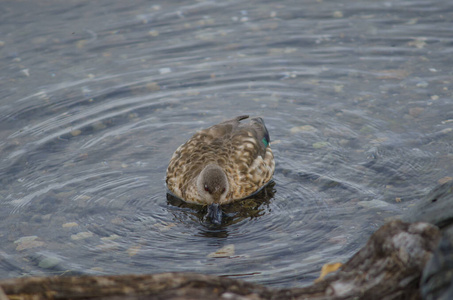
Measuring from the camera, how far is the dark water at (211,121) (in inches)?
266

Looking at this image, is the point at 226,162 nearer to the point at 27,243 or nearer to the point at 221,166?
the point at 221,166

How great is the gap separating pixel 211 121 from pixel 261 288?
20.3 feet

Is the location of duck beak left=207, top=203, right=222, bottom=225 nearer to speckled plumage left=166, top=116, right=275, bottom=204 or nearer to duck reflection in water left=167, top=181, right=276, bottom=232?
duck reflection in water left=167, top=181, right=276, bottom=232

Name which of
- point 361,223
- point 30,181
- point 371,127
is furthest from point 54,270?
point 371,127

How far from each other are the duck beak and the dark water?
0.15 meters

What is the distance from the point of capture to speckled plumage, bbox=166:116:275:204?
806 centimetres

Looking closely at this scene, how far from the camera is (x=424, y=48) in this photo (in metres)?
12.0

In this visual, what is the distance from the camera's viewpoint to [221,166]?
8.20 m

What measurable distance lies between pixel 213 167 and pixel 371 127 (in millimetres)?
2986

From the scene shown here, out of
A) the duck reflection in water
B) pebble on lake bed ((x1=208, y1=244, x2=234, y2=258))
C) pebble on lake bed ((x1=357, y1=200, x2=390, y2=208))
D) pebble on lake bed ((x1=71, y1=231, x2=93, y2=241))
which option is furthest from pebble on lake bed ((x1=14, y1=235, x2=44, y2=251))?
pebble on lake bed ((x1=357, y1=200, x2=390, y2=208))

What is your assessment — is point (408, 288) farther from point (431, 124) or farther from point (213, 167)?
point (431, 124)

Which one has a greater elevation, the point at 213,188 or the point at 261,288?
the point at 261,288

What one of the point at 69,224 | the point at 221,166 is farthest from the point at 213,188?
the point at 69,224

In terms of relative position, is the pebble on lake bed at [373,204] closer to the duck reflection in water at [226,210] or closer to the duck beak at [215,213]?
the duck reflection in water at [226,210]
